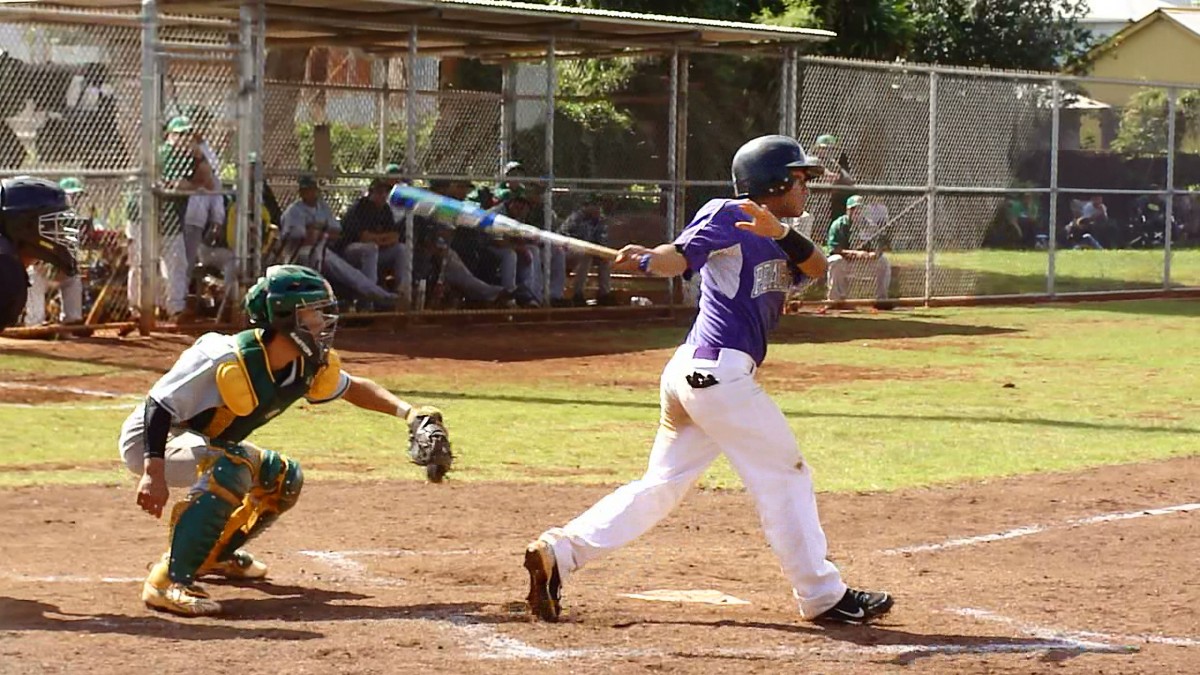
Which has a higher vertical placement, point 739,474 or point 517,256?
point 517,256

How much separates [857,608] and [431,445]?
1.65 metres

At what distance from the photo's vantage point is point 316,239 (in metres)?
16.9

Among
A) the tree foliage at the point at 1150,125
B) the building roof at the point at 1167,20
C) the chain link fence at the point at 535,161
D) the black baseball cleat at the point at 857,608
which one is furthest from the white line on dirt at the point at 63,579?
the building roof at the point at 1167,20

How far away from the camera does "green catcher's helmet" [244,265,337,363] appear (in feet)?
20.2

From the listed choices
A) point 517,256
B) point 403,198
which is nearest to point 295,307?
point 403,198

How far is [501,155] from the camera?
2048cm

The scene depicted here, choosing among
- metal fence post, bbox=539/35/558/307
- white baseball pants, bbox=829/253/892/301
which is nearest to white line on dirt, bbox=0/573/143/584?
metal fence post, bbox=539/35/558/307

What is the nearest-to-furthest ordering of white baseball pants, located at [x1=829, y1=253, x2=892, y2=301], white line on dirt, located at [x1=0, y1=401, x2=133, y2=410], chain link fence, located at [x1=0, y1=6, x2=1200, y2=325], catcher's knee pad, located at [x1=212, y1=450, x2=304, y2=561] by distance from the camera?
catcher's knee pad, located at [x1=212, y1=450, x2=304, y2=561]
white line on dirt, located at [x1=0, y1=401, x2=133, y2=410]
chain link fence, located at [x1=0, y1=6, x2=1200, y2=325]
white baseball pants, located at [x1=829, y1=253, x2=892, y2=301]

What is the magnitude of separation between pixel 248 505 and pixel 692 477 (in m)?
A: 1.72

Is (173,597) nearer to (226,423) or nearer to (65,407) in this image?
(226,423)

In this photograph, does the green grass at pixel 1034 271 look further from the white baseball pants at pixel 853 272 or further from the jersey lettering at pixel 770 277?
the jersey lettering at pixel 770 277

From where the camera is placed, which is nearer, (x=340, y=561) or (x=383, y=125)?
(x=340, y=561)

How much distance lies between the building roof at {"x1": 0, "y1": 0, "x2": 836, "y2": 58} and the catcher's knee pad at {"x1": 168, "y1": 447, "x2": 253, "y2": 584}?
10379mm

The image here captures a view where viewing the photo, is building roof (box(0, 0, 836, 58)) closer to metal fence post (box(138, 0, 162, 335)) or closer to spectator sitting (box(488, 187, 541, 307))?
metal fence post (box(138, 0, 162, 335))
